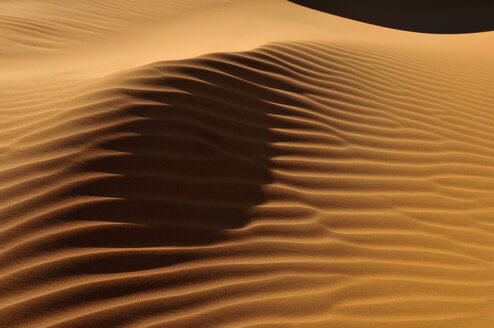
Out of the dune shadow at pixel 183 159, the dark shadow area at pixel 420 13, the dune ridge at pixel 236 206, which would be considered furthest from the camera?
the dark shadow area at pixel 420 13

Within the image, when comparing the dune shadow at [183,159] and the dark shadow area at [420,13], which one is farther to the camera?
the dark shadow area at [420,13]

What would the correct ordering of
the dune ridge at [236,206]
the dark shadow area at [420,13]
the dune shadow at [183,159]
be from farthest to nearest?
the dark shadow area at [420,13] < the dune shadow at [183,159] < the dune ridge at [236,206]

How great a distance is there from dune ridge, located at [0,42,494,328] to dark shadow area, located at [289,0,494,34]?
7.23 m

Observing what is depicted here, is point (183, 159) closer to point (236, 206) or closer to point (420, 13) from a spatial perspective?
point (236, 206)

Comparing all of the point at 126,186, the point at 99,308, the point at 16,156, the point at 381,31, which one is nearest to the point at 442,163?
the point at 126,186

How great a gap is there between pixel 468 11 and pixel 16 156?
12.5 meters

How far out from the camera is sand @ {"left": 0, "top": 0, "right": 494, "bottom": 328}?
205 centimetres

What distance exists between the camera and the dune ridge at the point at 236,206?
80.6 inches

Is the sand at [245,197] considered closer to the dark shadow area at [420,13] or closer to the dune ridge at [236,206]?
the dune ridge at [236,206]

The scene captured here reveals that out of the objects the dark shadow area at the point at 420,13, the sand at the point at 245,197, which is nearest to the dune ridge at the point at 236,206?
the sand at the point at 245,197

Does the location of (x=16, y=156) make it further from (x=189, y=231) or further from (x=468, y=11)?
(x=468, y=11)

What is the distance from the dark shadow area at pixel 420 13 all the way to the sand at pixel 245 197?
658 centimetres

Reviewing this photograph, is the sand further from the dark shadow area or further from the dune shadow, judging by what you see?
the dark shadow area

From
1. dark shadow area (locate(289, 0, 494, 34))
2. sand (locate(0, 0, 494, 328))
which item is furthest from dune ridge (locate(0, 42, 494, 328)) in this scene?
dark shadow area (locate(289, 0, 494, 34))
